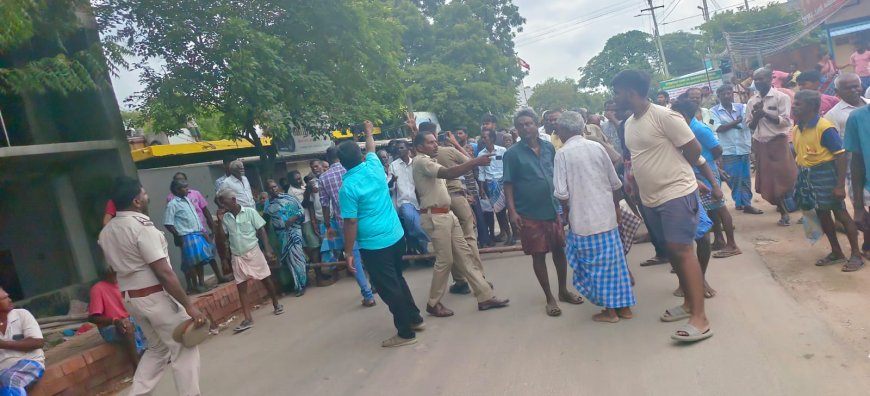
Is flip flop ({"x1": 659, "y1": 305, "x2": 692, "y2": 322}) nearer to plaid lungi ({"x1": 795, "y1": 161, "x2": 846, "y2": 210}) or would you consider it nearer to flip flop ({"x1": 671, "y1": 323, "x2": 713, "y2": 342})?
flip flop ({"x1": 671, "y1": 323, "x2": 713, "y2": 342})

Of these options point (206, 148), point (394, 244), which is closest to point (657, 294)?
point (394, 244)

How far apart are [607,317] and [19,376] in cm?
436

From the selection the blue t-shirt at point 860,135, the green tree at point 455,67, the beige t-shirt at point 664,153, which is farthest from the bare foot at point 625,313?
the green tree at point 455,67

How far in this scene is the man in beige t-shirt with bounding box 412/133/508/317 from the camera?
222 inches

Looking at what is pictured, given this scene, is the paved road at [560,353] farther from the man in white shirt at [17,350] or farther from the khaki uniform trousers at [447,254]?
the man in white shirt at [17,350]

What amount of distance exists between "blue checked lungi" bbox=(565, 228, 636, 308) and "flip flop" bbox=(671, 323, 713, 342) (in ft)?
2.23

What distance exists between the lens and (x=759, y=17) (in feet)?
128

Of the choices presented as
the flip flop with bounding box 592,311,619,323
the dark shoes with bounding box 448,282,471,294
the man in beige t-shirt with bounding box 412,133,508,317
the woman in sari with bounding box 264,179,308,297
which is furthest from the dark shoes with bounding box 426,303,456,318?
the woman in sari with bounding box 264,179,308,297

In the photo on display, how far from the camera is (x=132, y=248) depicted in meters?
3.81

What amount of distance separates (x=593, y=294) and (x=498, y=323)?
2.92 feet

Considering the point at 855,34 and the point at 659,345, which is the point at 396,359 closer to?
the point at 659,345

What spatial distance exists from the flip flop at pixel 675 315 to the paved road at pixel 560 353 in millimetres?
81

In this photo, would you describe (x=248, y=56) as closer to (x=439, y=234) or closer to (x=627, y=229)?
(x=439, y=234)

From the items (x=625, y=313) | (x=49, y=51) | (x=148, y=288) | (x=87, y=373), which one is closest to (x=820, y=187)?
(x=625, y=313)
